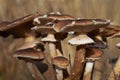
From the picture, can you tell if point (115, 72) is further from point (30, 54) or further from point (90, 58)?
point (30, 54)

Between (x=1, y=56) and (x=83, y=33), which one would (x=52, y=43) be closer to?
(x=83, y=33)

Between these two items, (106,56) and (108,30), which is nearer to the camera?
(108,30)

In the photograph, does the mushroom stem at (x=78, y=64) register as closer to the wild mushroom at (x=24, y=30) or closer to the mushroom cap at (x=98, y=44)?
the mushroom cap at (x=98, y=44)

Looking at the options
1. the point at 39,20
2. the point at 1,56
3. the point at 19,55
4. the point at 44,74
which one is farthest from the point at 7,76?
the point at 39,20

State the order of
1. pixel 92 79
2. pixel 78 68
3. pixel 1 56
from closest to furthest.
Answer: pixel 78 68 < pixel 92 79 < pixel 1 56

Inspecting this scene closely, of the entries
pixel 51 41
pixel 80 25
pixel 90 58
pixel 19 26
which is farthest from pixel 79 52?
pixel 19 26

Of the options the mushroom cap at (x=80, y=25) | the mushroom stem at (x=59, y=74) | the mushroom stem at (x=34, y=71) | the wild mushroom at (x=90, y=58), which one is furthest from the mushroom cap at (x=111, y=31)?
the mushroom stem at (x=34, y=71)

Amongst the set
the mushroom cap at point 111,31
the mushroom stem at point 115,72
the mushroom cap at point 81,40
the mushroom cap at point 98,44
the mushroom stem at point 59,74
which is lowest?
the mushroom stem at point 115,72

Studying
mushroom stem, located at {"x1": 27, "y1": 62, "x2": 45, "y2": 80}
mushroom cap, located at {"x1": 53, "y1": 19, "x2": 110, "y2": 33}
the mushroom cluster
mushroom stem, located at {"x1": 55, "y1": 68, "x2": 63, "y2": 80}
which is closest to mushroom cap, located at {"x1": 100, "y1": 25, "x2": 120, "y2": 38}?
the mushroom cluster
